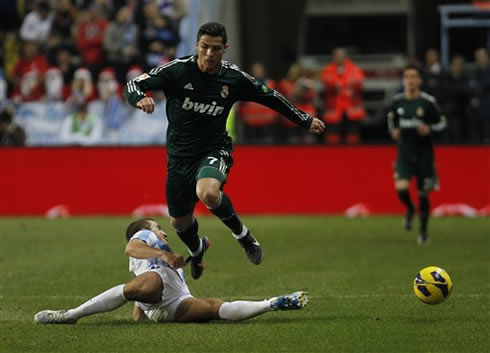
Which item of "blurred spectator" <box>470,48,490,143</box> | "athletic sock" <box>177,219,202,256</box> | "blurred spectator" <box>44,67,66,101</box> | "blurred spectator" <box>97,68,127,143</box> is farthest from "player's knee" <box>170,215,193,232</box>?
"blurred spectator" <box>44,67,66,101</box>

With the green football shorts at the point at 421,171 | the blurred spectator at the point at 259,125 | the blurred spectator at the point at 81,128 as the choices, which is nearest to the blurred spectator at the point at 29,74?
the blurred spectator at the point at 81,128

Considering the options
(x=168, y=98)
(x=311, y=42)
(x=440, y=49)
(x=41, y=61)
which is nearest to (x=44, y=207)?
(x=41, y=61)

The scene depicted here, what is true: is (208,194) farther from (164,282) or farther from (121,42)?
(121,42)

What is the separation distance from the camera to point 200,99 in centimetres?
1076

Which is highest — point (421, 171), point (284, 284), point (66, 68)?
point (66, 68)

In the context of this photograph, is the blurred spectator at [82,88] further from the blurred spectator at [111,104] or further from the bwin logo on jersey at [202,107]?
the bwin logo on jersey at [202,107]

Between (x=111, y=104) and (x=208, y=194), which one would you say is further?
(x=111, y=104)

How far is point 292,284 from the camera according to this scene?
12.6 m

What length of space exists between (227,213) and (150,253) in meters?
1.49

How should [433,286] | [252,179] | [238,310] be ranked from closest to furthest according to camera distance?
[238,310], [433,286], [252,179]

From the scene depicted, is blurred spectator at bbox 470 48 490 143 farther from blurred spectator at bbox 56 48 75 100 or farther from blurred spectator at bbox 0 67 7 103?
blurred spectator at bbox 0 67 7 103

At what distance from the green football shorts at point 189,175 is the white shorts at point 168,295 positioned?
1.32 metres

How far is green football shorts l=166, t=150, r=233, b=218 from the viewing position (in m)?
10.7

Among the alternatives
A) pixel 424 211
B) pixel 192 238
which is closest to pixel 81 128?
pixel 424 211
